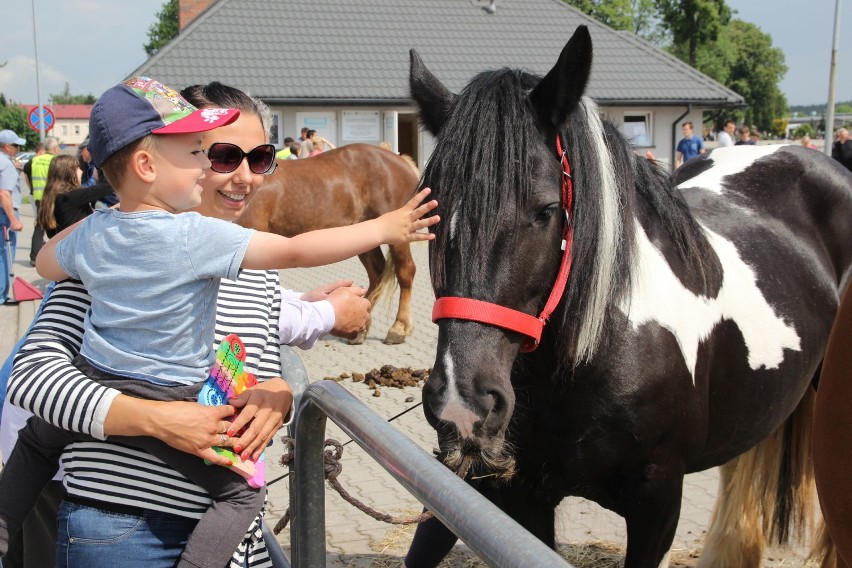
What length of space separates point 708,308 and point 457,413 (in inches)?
43.5

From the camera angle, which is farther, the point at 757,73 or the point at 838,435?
the point at 757,73

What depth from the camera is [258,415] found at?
1725 mm

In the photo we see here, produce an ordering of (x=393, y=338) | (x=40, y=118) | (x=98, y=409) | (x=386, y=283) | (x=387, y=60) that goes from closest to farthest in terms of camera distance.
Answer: (x=98, y=409)
(x=393, y=338)
(x=386, y=283)
(x=387, y=60)
(x=40, y=118)

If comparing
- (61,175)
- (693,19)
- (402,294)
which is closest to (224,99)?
(61,175)

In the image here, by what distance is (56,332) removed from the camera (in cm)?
176

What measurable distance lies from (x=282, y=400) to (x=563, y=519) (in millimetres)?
2441

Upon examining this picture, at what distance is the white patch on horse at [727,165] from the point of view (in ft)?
11.7

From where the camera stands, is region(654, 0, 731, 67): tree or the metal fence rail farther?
region(654, 0, 731, 67): tree

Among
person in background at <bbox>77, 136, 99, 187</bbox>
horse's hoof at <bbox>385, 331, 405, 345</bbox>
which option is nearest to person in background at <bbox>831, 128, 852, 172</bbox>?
horse's hoof at <bbox>385, 331, 405, 345</bbox>

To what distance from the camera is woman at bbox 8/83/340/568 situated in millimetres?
1587

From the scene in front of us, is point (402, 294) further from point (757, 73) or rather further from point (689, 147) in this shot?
point (757, 73)

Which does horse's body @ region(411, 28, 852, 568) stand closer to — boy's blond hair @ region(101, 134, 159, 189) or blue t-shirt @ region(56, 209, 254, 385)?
blue t-shirt @ region(56, 209, 254, 385)

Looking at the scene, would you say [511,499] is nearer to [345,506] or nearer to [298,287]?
[345,506]

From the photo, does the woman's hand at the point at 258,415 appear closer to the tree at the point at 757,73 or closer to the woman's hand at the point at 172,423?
the woman's hand at the point at 172,423
